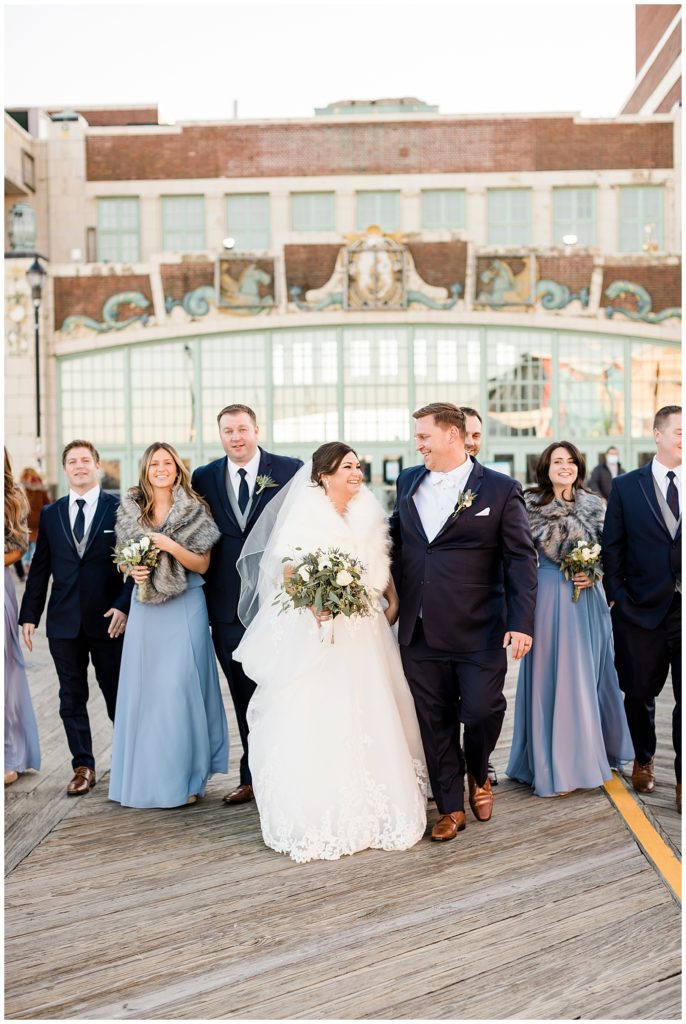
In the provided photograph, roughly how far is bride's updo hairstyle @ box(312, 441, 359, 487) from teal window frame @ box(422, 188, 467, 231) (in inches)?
857

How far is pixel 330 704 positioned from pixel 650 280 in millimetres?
21714

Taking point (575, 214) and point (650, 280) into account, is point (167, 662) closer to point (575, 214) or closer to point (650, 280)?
point (650, 280)

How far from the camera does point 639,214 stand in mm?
25484

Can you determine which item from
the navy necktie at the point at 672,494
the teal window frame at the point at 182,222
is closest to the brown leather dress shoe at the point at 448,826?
the navy necktie at the point at 672,494

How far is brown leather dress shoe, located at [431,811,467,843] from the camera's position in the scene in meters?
5.03

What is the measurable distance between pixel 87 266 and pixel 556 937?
23.2m

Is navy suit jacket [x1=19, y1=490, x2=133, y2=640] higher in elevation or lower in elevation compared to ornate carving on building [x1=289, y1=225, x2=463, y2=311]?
lower

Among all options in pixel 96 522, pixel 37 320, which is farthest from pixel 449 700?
pixel 37 320

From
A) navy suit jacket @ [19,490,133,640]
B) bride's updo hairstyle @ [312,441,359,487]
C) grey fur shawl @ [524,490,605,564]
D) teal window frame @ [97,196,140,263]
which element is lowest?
navy suit jacket @ [19,490,133,640]

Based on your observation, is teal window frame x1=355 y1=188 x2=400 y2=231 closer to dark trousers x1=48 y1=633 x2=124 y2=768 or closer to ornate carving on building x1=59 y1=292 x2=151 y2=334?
ornate carving on building x1=59 y1=292 x2=151 y2=334

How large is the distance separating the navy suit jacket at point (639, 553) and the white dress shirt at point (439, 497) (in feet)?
3.36

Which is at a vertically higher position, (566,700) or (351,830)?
(566,700)

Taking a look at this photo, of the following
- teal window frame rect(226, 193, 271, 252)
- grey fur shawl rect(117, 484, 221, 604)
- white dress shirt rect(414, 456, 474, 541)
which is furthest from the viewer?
teal window frame rect(226, 193, 271, 252)

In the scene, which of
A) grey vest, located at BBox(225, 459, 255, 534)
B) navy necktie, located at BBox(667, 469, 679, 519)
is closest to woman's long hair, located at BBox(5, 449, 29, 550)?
grey vest, located at BBox(225, 459, 255, 534)
